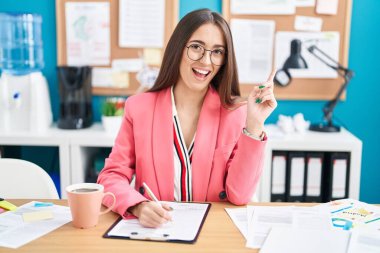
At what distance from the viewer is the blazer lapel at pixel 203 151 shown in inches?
62.9

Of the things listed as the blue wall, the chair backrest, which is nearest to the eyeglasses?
the chair backrest

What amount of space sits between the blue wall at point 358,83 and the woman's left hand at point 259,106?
5.16 ft

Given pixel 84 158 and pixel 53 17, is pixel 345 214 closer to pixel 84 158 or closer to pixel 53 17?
pixel 84 158

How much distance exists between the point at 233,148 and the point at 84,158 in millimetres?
1350

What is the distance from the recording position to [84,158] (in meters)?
2.76

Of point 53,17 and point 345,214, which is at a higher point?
point 53,17

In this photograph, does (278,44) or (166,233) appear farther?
(278,44)

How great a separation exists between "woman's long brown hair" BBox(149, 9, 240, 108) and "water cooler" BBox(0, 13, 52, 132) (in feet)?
4.11

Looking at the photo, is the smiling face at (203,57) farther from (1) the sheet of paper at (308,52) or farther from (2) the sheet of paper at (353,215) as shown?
(1) the sheet of paper at (308,52)

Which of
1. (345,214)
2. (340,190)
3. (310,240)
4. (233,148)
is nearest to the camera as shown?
(310,240)

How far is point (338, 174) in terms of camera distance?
2.61 metres

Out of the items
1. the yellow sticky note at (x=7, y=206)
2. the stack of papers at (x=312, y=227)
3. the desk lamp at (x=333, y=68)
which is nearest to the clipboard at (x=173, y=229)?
the stack of papers at (x=312, y=227)

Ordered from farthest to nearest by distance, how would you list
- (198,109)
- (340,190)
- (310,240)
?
(340,190) → (198,109) → (310,240)

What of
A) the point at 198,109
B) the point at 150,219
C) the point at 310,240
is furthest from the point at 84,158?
the point at 310,240
